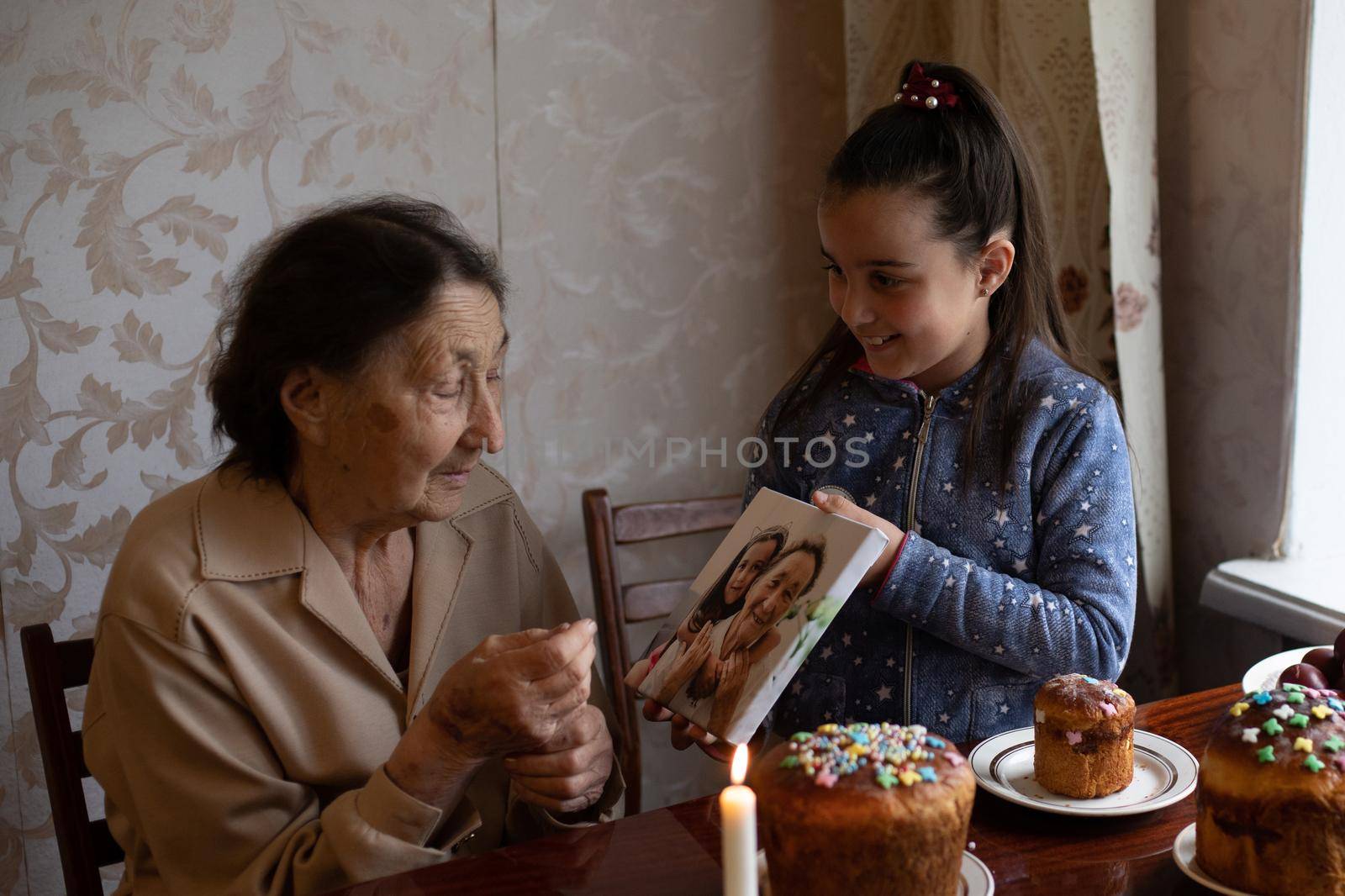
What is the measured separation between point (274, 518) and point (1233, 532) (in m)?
1.80

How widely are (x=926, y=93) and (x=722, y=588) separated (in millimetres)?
791

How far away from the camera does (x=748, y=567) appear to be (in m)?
1.42

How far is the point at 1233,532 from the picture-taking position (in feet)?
7.29

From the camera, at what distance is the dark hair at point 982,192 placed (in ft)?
5.22

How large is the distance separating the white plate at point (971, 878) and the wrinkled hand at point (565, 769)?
1.23 feet

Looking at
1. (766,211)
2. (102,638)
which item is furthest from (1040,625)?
(766,211)

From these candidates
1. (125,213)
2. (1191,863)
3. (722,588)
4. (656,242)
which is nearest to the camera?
(1191,863)

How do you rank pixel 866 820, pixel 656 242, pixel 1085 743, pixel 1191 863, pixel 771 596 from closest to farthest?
1. pixel 866 820
2. pixel 1191 863
3. pixel 1085 743
4. pixel 771 596
5. pixel 656 242

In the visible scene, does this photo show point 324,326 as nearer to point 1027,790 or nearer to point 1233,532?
point 1027,790

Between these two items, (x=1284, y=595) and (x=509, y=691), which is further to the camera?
(x=1284, y=595)

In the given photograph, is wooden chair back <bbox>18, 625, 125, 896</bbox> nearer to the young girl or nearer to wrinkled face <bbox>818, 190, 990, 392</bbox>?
the young girl

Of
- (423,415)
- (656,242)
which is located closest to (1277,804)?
(423,415)

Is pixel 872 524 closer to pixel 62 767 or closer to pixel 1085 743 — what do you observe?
pixel 1085 743

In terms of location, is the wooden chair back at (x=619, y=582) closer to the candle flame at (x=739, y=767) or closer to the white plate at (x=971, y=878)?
the white plate at (x=971, y=878)
